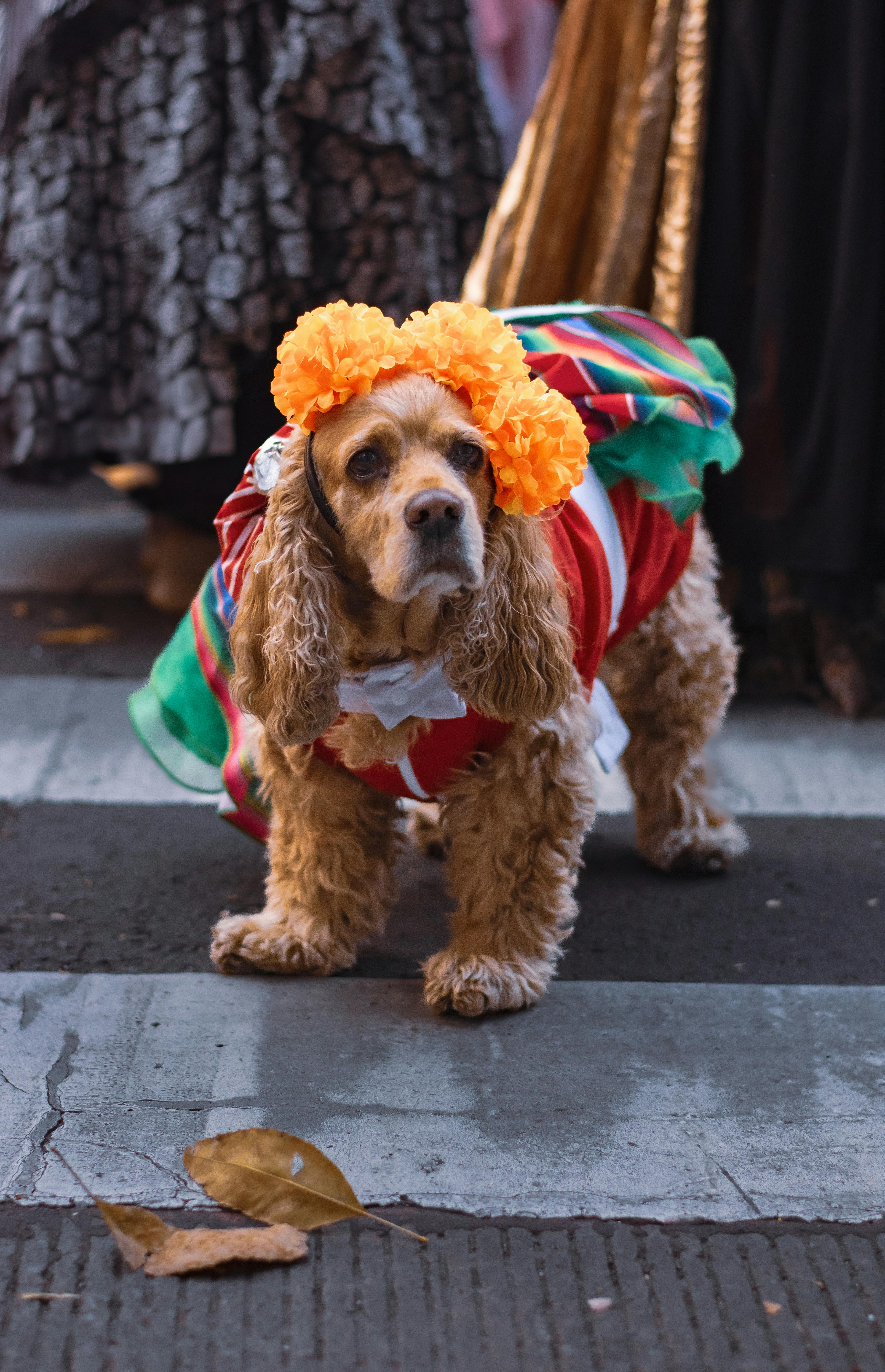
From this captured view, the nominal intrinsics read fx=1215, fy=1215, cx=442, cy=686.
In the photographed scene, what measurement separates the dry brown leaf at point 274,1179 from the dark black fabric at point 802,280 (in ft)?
7.62

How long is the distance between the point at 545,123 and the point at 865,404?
4.10 ft

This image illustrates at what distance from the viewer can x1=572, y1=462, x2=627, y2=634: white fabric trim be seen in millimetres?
2135

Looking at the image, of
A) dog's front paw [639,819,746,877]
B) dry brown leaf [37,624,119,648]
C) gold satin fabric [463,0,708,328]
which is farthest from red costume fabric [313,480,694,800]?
dry brown leaf [37,624,119,648]

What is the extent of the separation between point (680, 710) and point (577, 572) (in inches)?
24.8

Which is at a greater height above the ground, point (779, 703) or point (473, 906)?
point (473, 906)

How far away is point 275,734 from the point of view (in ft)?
5.95

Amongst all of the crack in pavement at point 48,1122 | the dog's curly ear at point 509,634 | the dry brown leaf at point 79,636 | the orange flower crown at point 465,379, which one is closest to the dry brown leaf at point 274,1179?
the crack in pavement at point 48,1122

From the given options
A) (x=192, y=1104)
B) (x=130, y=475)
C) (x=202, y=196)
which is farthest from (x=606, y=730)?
(x=130, y=475)

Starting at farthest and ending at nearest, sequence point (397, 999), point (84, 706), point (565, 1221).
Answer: point (84, 706) → point (397, 999) → point (565, 1221)

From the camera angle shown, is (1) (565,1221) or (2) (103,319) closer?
(1) (565,1221)

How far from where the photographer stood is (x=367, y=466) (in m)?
1.69

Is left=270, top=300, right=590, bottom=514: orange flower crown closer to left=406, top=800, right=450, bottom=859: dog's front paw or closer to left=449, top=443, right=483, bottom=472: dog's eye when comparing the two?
left=449, top=443, right=483, bottom=472: dog's eye

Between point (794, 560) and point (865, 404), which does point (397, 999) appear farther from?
point (865, 404)

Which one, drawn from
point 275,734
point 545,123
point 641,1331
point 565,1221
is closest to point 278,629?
point 275,734
